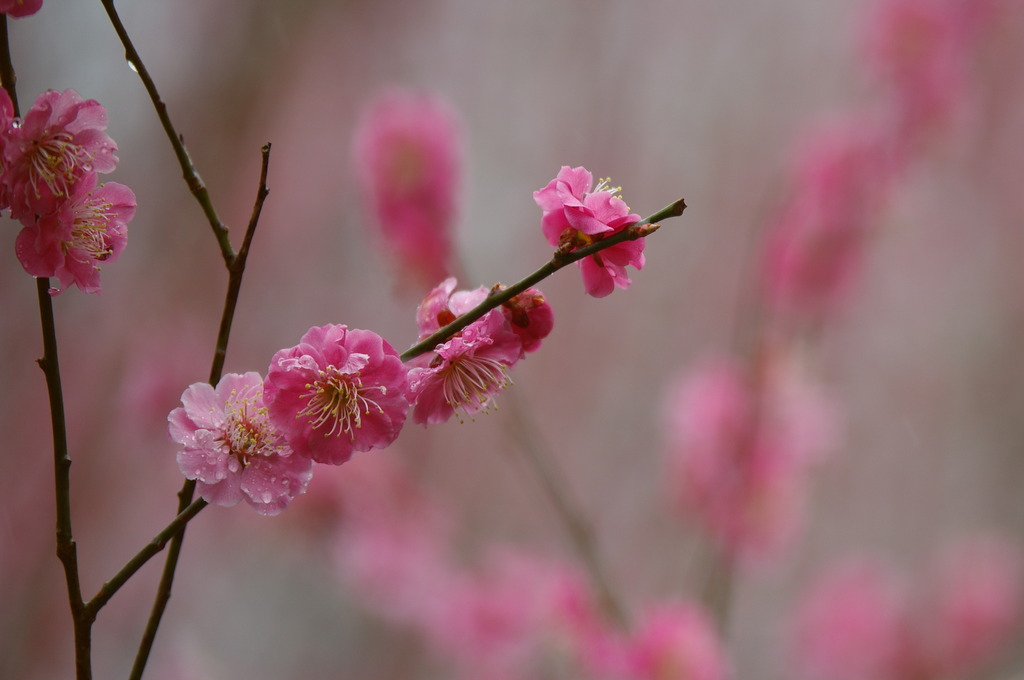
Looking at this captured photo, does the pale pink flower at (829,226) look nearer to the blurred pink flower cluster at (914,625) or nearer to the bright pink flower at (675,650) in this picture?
the bright pink flower at (675,650)

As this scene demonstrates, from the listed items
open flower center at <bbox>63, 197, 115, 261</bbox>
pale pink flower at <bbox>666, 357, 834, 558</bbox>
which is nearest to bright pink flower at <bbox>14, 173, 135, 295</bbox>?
open flower center at <bbox>63, 197, 115, 261</bbox>

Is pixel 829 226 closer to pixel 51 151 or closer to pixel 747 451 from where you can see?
pixel 747 451

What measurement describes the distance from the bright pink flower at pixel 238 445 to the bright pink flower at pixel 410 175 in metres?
→ 0.52

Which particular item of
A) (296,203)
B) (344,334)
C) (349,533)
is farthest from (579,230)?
(296,203)

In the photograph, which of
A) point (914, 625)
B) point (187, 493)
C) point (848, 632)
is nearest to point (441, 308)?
point (187, 493)

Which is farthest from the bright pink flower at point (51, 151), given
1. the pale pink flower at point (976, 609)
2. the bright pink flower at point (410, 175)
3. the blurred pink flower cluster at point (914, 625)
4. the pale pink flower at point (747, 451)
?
the pale pink flower at point (976, 609)

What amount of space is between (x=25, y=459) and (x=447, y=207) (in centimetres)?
76

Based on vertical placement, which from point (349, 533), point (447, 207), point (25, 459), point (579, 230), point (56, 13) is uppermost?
point (56, 13)

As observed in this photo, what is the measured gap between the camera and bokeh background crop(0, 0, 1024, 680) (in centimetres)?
135

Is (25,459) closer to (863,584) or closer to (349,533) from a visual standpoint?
(349,533)

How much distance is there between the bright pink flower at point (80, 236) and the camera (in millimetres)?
312

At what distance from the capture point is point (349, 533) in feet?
3.38

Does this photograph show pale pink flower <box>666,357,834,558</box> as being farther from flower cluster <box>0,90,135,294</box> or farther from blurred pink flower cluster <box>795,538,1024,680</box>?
flower cluster <box>0,90,135,294</box>

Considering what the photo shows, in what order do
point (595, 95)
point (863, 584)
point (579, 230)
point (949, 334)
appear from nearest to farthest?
point (579, 230)
point (863, 584)
point (595, 95)
point (949, 334)
